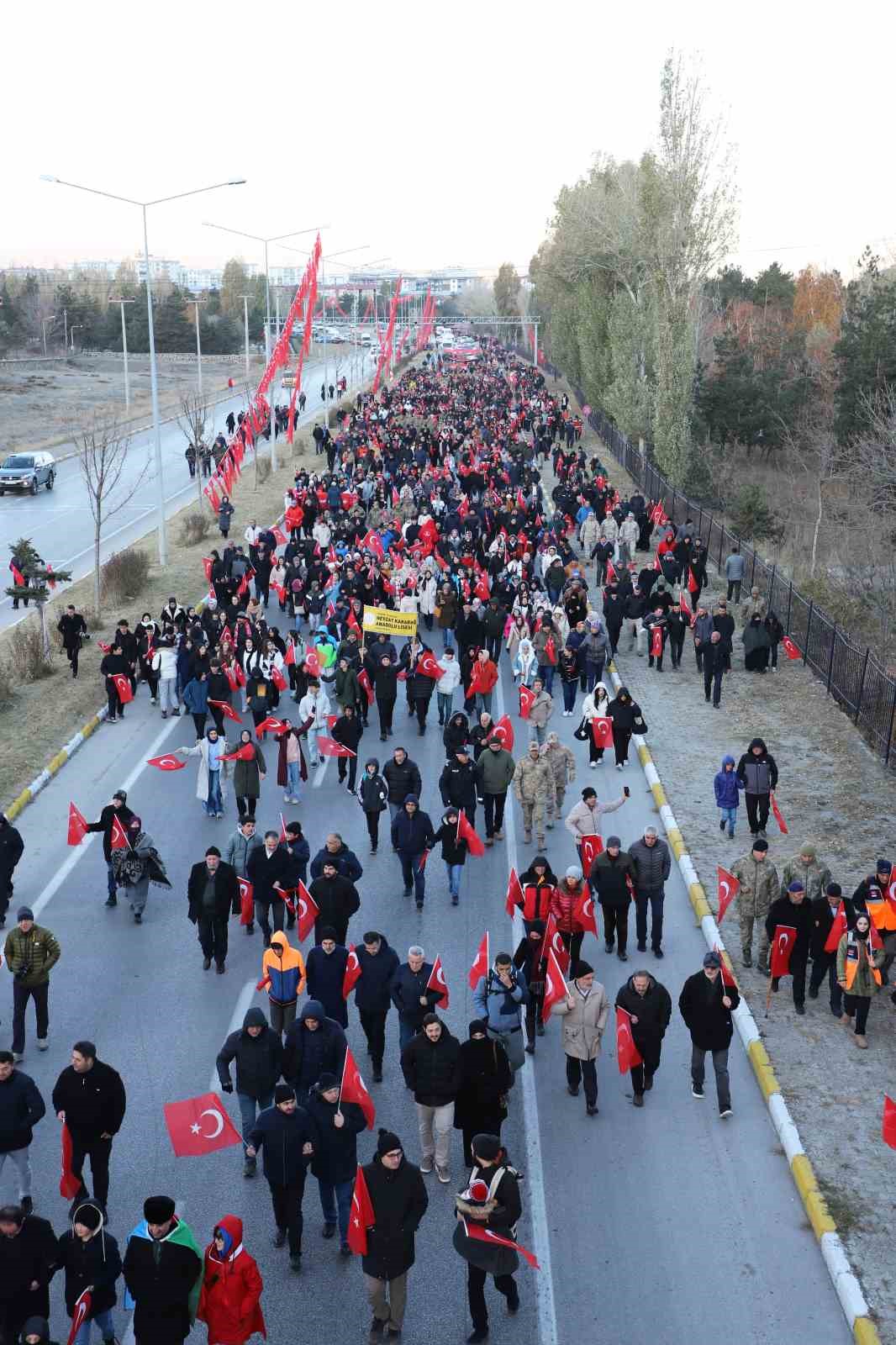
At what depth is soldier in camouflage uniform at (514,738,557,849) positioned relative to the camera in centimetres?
1502

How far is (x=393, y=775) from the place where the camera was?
14.7 metres

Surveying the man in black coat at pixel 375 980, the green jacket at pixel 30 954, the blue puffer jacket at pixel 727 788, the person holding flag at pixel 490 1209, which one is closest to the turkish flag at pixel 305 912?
the man in black coat at pixel 375 980

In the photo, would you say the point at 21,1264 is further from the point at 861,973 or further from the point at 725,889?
the point at 725,889

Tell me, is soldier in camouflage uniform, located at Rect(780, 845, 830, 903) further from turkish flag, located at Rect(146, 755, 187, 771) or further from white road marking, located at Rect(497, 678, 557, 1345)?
turkish flag, located at Rect(146, 755, 187, 771)

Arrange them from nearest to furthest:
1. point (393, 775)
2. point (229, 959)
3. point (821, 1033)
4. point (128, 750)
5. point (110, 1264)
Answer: point (110, 1264)
point (821, 1033)
point (229, 959)
point (393, 775)
point (128, 750)

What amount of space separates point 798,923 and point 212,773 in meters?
7.37

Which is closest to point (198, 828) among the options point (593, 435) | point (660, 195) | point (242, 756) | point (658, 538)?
point (242, 756)

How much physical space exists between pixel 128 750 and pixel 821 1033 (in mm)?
11019

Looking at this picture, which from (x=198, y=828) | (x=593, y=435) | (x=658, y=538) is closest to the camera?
(x=198, y=828)

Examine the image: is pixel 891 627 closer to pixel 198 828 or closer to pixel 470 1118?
pixel 198 828

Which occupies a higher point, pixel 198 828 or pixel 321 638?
pixel 321 638

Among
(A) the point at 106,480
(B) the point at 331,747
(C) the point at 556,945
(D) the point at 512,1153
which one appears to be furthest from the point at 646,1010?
(A) the point at 106,480

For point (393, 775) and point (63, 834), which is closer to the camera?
point (393, 775)

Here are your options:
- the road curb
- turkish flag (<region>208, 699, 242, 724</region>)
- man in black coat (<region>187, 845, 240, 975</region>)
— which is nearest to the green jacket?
man in black coat (<region>187, 845, 240, 975</region>)
